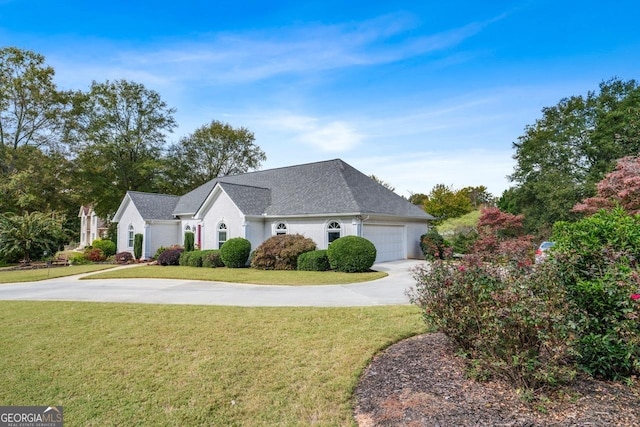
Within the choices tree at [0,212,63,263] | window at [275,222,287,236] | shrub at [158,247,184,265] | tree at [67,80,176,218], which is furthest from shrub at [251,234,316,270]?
tree at [67,80,176,218]

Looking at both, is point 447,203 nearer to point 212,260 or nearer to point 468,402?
point 212,260

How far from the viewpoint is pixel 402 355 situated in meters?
5.43

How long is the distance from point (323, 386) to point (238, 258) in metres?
15.9

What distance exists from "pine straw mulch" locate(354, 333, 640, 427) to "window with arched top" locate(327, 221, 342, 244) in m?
15.1

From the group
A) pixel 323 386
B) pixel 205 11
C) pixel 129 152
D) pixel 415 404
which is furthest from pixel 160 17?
pixel 129 152

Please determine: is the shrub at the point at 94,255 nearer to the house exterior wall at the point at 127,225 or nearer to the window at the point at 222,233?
the house exterior wall at the point at 127,225

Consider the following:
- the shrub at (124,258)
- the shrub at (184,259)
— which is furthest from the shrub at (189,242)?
the shrub at (124,258)

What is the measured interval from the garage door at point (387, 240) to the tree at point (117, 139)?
2712cm

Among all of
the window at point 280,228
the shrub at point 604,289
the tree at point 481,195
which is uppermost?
the tree at point 481,195

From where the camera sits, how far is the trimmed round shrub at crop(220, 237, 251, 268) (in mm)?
19625

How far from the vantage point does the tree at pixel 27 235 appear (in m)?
24.6

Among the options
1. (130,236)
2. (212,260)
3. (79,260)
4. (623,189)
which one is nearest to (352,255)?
(212,260)

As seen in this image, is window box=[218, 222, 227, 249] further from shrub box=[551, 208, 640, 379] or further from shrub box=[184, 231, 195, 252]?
shrub box=[551, 208, 640, 379]

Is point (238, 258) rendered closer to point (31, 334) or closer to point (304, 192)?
point (304, 192)
